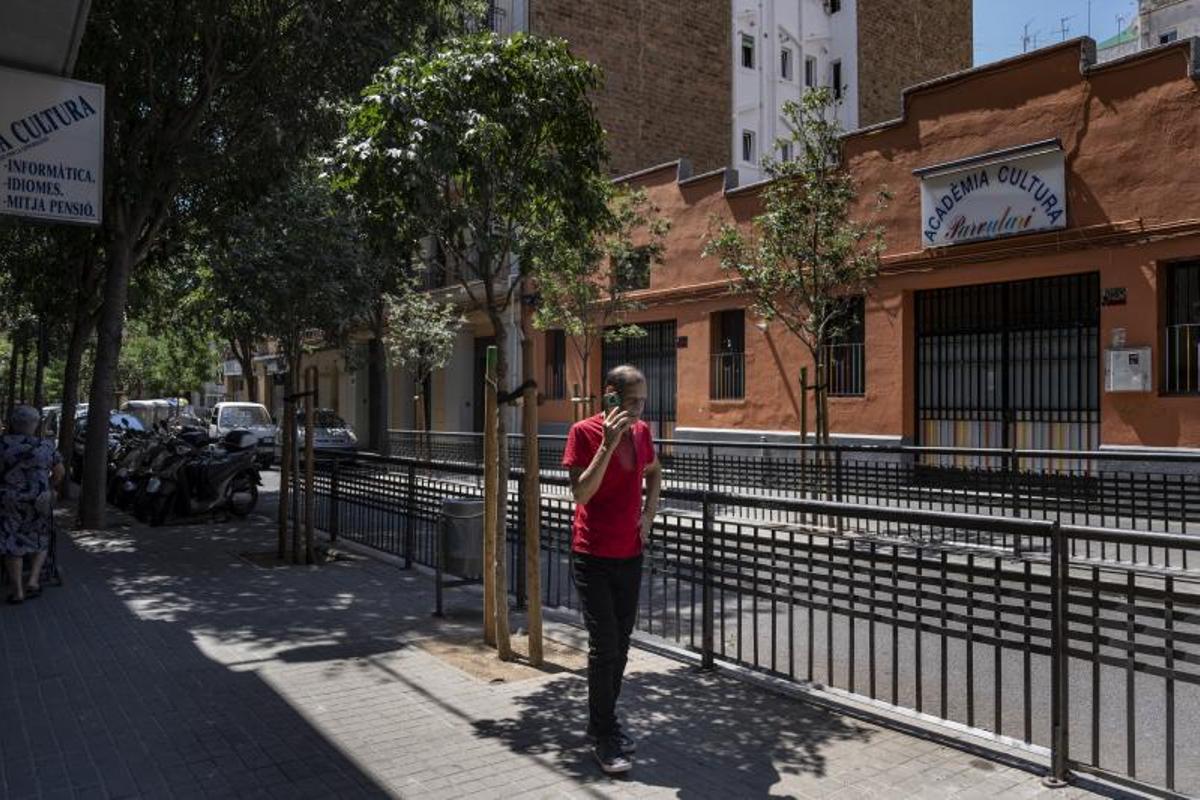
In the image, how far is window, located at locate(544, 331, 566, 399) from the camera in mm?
25547

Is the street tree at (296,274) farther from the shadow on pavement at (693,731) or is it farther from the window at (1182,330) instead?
the window at (1182,330)

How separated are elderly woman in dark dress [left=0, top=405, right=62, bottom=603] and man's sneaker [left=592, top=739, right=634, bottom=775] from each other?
18.5 ft

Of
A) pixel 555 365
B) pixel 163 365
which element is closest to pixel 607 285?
pixel 555 365

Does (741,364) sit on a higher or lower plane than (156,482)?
higher

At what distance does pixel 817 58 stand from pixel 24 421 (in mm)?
29814

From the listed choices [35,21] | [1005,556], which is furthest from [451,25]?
[1005,556]

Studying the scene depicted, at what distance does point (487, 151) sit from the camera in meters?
5.45

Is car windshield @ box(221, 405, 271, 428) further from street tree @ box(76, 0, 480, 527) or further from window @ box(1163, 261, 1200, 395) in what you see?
window @ box(1163, 261, 1200, 395)

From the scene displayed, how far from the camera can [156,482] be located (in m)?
12.6

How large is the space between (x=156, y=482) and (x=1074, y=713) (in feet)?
37.4

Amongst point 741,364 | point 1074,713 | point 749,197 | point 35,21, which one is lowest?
point 1074,713

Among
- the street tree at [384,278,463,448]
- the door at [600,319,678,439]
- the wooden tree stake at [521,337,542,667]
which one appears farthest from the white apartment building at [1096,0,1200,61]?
the wooden tree stake at [521,337,542,667]

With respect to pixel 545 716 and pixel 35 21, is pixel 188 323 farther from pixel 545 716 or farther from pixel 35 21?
pixel 545 716

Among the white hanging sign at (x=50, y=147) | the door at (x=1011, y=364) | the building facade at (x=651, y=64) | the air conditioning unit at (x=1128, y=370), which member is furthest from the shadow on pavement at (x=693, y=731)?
the building facade at (x=651, y=64)
